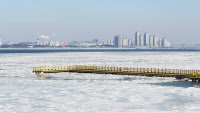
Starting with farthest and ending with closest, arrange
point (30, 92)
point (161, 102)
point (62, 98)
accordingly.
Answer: point (30, 92), point (62, 98), point (161, 102)

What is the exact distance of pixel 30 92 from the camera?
46062 mm

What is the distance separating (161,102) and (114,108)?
22.8 feet

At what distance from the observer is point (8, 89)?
49219 millimetres

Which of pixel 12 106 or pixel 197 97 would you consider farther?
pixel 197 97

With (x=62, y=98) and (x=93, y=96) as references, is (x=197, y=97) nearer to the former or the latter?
(x=93, y=96)

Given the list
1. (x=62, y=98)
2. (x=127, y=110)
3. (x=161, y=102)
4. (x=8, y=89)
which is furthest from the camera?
(x=8, y=89)

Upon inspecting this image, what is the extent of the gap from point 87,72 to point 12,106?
43.0 metres

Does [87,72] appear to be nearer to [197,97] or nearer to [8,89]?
[8,89]

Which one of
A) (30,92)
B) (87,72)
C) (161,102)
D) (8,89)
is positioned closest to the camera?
(161,102)

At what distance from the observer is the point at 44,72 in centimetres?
8038

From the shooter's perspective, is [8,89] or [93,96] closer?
[93,96]

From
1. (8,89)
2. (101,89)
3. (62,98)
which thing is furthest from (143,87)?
(8,89)

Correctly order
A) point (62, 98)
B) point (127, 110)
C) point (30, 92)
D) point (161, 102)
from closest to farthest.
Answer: point (127, 110), point (161, 102), point (62, 98), point (30, 92)

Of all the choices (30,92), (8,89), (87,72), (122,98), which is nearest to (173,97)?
(122,98)
